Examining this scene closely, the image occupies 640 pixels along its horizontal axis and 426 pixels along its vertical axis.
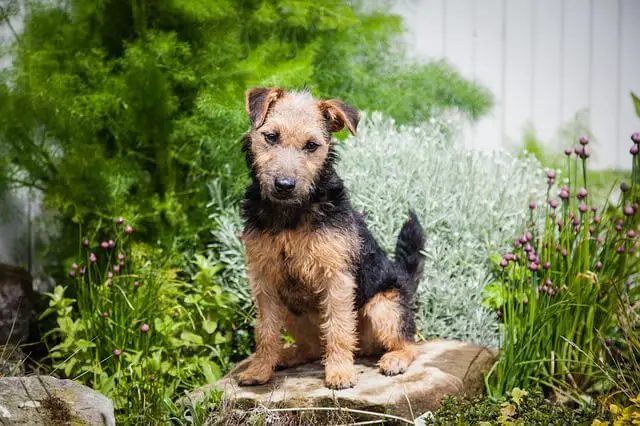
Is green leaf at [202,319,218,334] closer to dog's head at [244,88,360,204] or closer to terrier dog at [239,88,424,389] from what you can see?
terrier dog at [239,88,424,389]

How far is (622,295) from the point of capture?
463 centimetres

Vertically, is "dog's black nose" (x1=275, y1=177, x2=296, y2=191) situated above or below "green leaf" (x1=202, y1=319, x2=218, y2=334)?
above

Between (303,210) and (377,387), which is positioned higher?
(303,210)

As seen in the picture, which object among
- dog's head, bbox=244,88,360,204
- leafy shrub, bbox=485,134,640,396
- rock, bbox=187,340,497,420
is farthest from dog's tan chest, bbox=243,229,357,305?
leafy shrub, bbox=485,134,640,396

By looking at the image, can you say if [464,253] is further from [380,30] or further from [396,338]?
[380,30]

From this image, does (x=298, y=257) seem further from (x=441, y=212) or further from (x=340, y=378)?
(x=441, y=212)

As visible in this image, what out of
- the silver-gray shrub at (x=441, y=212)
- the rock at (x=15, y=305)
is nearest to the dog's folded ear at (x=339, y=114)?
the silver-gray shrub at (x=441, y=212)

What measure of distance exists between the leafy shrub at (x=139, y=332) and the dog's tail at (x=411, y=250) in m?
1.41

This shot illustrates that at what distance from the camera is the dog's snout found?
3580 mm

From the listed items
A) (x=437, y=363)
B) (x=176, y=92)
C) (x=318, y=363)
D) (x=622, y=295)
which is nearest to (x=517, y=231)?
(x=622, y=295)

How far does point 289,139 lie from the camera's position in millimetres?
3730

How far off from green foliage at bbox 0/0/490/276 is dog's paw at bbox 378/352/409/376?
2107 millimetres

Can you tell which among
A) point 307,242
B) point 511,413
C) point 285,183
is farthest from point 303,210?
point 511,413

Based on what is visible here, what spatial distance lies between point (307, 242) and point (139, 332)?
1593mm
